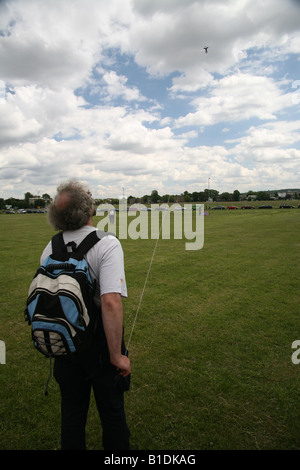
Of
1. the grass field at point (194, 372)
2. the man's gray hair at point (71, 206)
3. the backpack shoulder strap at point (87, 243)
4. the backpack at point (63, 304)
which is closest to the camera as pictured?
the backpack at point (63, 304)

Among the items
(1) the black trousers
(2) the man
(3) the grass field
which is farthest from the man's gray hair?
(3) the grass field

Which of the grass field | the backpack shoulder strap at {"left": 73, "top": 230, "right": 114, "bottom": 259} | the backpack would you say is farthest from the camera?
the grass field

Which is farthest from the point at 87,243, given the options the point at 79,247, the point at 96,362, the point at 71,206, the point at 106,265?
the point at 96,362

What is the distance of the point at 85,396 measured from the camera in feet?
6.48

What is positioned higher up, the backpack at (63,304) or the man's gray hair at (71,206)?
the man's gray hair at (71,206)

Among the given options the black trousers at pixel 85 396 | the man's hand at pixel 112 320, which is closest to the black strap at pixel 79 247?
the man's hand at pixel 112 320

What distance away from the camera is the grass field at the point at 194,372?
2.73m

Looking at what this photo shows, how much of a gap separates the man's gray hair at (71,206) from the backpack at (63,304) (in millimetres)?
212

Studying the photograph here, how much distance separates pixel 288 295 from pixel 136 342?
4230 millimetres

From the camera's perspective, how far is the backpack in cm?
171

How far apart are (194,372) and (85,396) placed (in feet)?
7.02

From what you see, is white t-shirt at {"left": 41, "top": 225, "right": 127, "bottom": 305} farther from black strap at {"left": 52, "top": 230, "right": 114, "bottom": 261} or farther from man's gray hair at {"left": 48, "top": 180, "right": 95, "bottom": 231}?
man's gray hair at {"left": 48, "top": 180, "right": 95, "bottom": 231}

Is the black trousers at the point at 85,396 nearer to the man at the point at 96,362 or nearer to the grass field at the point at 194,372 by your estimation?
the man at the point at 96,362
